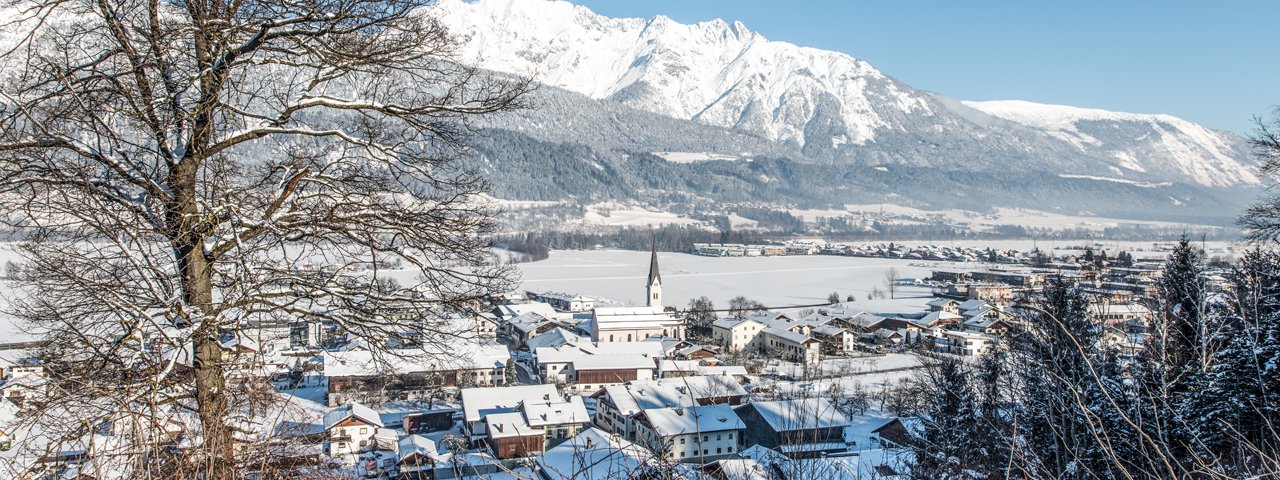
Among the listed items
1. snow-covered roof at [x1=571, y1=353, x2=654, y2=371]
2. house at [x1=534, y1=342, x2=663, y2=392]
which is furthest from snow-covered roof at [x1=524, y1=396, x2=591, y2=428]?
snow-covered roof at [x1=571, y1=353, x2=654, y2=371]

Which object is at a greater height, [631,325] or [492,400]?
[492,400]

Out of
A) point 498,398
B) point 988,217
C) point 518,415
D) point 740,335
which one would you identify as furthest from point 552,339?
point 988,217

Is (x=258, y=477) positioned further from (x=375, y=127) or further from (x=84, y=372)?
(x=375, y=127)

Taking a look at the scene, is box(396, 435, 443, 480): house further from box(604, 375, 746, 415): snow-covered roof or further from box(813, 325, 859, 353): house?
box(813, 325, 859, 353): house

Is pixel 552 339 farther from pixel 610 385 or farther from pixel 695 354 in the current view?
pixel 610 385

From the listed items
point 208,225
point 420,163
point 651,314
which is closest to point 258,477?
point 208,225

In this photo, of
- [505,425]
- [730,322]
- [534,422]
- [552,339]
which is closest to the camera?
[505,425]

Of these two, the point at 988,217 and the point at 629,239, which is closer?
the point at 629,239
